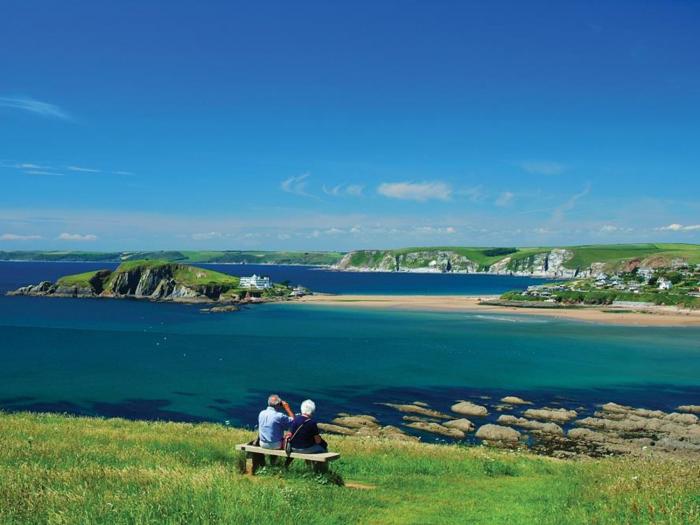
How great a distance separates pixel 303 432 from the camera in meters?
14.5

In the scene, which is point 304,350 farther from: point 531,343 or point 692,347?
point 692,347

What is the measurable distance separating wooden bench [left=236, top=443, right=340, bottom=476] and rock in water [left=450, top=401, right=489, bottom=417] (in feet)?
105

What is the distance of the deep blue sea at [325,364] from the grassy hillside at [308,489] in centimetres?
2146

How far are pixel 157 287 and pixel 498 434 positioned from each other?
145 metres

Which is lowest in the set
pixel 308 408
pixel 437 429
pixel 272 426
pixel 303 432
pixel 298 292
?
pixel 437 429

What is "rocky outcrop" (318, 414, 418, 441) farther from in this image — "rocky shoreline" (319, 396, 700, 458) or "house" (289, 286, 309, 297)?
"house" (289, 286, 309, 297)

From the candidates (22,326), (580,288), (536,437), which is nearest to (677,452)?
(536,437)

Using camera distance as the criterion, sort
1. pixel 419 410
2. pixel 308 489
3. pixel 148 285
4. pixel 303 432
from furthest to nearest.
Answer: pixel 148 285
pixel 419 410
pixel 303 432
pixel 308 489

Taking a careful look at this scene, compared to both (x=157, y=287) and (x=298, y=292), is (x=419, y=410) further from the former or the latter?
(x=298, y=292)

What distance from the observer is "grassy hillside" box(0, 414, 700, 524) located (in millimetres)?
9633

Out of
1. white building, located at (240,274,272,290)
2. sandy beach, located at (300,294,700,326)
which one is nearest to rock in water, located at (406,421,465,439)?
sandy beach, located at (300,294,700,326)

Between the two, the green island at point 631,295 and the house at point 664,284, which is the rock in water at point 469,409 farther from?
the house at point 664,284

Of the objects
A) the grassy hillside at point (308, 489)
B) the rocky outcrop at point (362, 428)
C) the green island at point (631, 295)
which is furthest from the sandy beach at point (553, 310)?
the grassy hillside at point (308, 489)

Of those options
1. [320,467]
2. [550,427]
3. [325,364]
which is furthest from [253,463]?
[325,364]
